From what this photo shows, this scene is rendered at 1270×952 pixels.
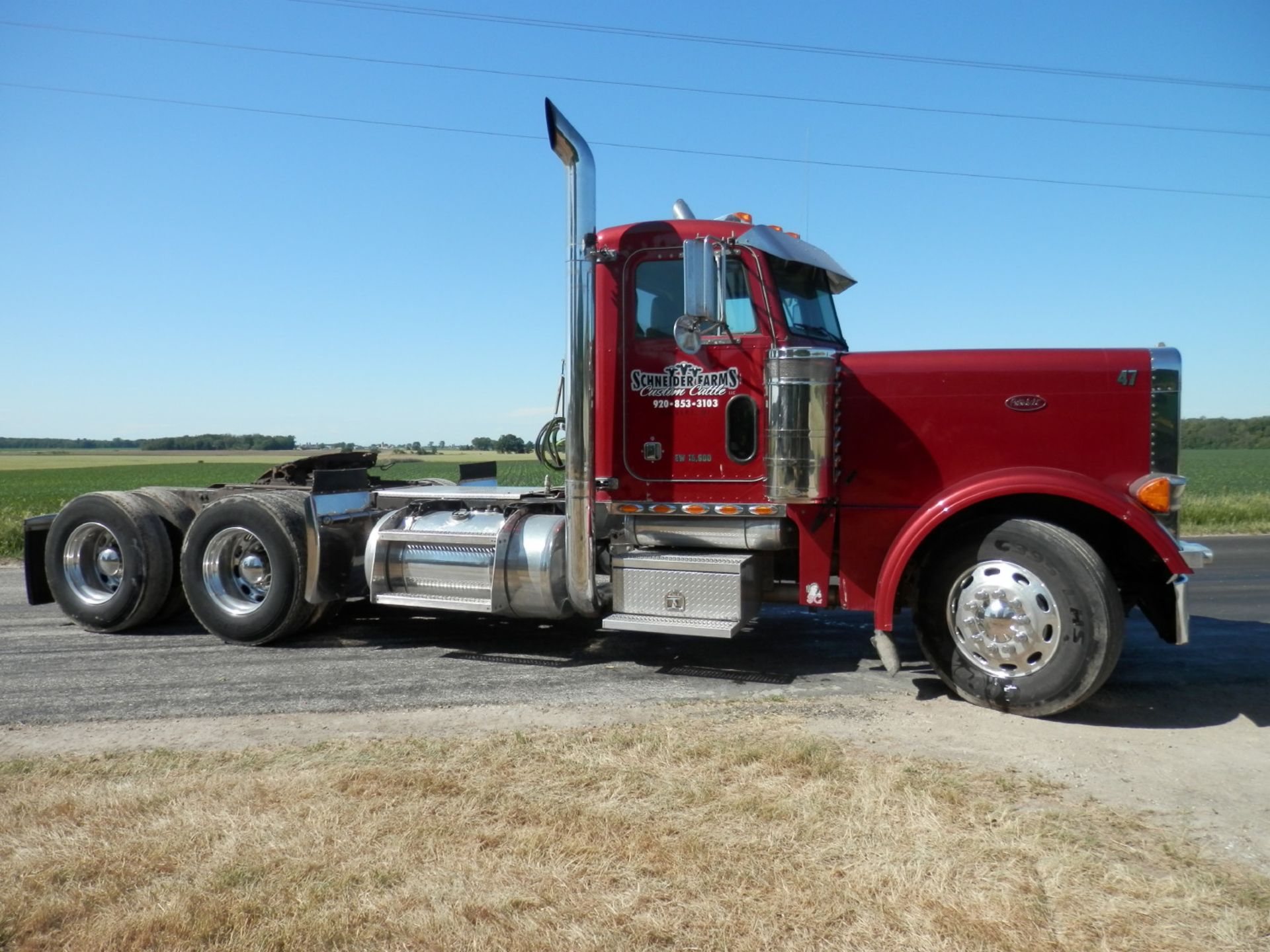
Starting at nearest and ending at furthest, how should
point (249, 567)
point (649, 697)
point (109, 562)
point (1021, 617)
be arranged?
1. point (1021, 617)
2. point (649, 697)
3. point (249, 567)
4. point (109, 562)

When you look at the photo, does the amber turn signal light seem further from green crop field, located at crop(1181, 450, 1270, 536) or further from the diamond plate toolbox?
green crop field, located at crop(1181, 450, 1270, 536)

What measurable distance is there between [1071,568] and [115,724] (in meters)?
5.24

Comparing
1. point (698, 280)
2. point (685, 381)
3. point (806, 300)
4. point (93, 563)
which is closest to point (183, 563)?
point (93, 563)

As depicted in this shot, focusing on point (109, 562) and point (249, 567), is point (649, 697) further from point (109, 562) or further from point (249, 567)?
point (109, 562)

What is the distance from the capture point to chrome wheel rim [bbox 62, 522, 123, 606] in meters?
7.96

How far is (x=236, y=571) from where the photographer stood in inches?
300

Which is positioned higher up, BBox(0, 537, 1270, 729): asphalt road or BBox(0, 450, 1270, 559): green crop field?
BBox(0, 450, 1270, 559): green crop field

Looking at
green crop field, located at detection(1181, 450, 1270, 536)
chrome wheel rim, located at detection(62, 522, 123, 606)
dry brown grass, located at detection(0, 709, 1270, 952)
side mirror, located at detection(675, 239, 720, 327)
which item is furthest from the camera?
green crop field, located at detection(1181, 450, 1270, 536)

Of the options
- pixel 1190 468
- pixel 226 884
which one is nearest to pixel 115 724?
pixel 226 884

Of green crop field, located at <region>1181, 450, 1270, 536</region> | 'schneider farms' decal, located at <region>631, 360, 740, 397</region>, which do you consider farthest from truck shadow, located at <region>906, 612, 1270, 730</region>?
green crop field, located at <region>1181, 450, 1270, 536</region>

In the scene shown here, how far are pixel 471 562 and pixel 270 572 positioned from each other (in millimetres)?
1747

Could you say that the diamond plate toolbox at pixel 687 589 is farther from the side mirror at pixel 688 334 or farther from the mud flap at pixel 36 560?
the mud flap at pixel 36 560

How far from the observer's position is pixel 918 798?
156 inches

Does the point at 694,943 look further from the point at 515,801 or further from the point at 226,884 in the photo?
the point at 226,884
